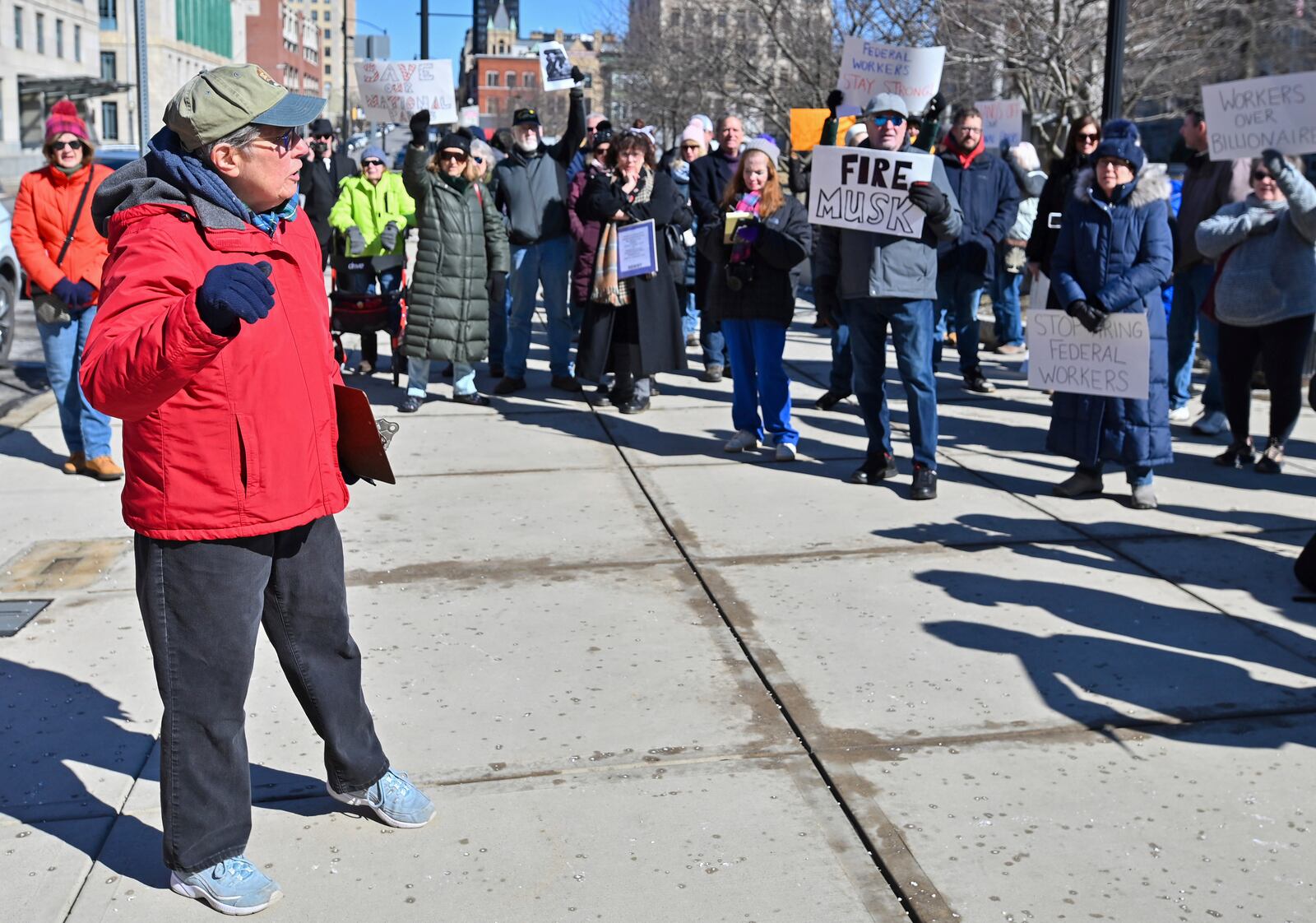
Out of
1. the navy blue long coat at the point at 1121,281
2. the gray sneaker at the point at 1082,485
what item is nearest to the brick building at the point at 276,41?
the navy blue long coat at the point at 1121,281

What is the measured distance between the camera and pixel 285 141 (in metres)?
3.26

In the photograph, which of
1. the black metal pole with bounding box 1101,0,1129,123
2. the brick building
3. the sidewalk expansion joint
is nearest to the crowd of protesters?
the black metal pole with bounding box 1101,0,1129,123

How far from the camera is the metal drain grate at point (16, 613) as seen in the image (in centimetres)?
543

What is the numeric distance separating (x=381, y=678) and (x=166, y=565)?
5.75 ft

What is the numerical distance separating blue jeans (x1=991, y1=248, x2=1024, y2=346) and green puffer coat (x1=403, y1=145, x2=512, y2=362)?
4.26 metres

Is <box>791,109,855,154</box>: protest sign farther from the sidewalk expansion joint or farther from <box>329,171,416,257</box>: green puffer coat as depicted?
the sidewalk expansion joint

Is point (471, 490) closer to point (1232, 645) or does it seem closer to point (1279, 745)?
point (1232, 645)

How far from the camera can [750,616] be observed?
5.54 meters

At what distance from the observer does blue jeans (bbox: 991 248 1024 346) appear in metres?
11.8

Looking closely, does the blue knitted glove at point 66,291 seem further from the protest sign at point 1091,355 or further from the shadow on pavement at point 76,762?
the protest sign at point 1091,355

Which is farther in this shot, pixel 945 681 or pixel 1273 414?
pixel 1273 414

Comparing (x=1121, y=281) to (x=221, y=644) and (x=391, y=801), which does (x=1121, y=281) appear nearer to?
(x=391, y=801)

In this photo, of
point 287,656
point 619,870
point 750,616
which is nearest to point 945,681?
point 750,616

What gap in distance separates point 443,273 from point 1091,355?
452 centimetres
